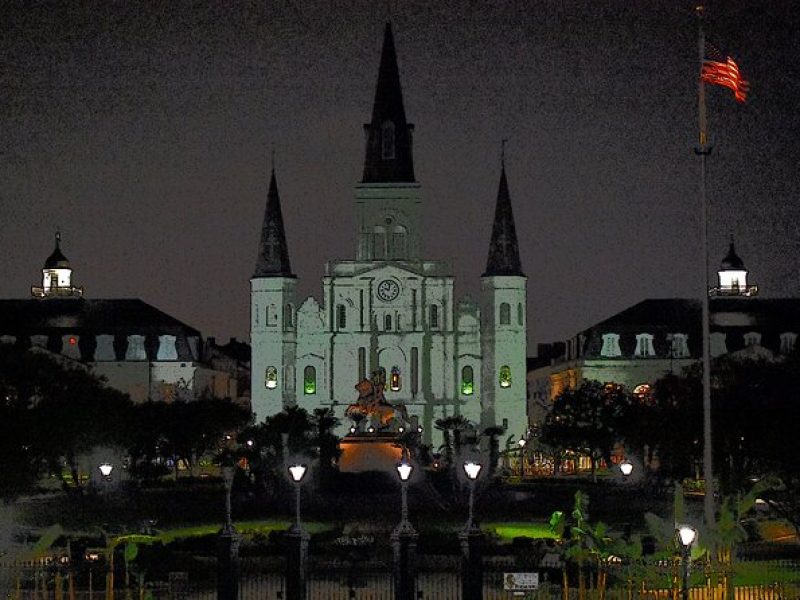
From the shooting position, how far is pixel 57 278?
166375 millimetres

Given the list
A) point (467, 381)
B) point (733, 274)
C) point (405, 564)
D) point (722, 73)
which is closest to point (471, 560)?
point (405, 564)

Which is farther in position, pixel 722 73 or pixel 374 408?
pixel 374 408

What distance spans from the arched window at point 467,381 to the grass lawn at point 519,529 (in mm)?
86682

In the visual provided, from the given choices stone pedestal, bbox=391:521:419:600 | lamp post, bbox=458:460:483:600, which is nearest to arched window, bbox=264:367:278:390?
stone pedestal, bbox=391:521:419:600

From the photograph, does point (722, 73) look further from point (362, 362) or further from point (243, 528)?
point (362, 362)

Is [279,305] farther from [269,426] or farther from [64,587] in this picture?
[64,587]

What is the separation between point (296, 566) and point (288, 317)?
4194 inches

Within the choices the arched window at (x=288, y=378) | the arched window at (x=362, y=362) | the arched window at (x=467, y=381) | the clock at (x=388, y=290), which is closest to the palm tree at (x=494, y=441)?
the arched window at (x=467, y=381)

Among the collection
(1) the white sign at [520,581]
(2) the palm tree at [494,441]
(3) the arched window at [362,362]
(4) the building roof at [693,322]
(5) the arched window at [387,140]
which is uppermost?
(5) the arched window at [387,140]

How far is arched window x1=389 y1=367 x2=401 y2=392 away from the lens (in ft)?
474

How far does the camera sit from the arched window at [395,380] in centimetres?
14438

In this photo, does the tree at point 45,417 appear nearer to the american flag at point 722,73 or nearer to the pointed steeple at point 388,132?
the american flag at point 722,73

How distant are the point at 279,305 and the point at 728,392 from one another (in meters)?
84.1

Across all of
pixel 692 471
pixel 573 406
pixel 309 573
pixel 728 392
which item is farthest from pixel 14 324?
pixel 309 573
